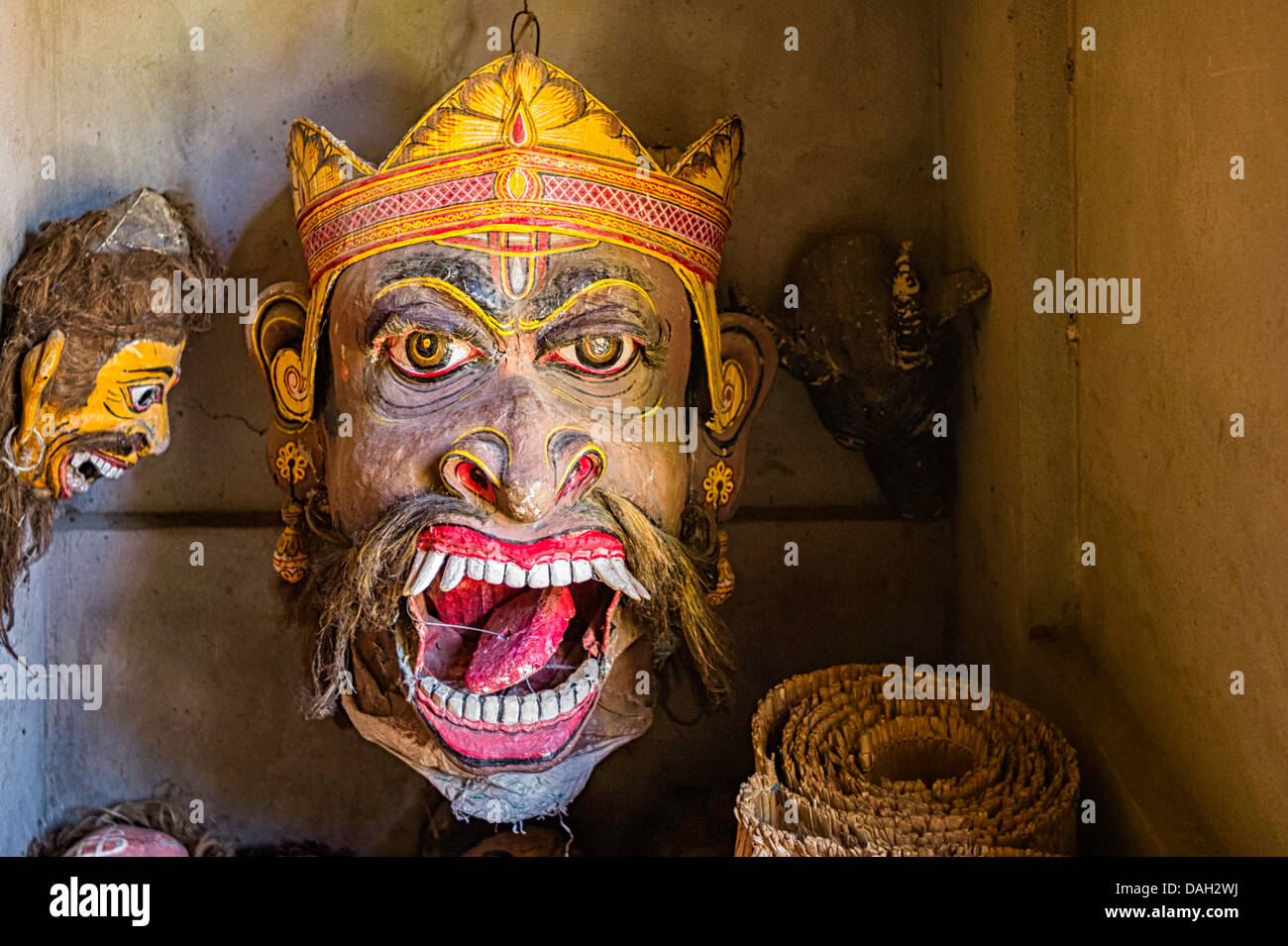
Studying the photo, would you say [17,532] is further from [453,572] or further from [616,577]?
[616,577]

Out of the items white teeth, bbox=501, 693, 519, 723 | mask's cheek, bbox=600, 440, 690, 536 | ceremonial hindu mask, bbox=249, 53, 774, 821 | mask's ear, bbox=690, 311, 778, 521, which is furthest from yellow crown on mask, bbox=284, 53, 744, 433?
white teeth, bbox=501, 693, 519, 723

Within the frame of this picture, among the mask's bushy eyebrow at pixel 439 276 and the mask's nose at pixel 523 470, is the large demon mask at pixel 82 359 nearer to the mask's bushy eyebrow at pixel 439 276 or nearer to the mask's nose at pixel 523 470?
the mask's bushy eyebrow at pixel 439 276

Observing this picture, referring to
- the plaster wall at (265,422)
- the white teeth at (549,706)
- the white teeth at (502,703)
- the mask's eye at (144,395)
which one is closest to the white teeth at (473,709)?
the white teeth at (502,703)

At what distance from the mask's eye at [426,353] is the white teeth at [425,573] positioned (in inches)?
13.2

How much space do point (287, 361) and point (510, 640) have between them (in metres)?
0.74

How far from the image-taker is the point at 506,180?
2178mm

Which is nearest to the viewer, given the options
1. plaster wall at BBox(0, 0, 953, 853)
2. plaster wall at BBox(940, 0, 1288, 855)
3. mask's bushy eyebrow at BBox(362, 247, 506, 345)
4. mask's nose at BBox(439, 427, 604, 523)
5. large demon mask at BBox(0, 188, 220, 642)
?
plaster wall at BBox(940, 0, 1288, 855)

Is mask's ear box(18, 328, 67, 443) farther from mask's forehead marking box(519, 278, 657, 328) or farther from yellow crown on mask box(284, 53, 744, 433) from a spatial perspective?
mask's forehead marking box(519, 278, 657, 328)

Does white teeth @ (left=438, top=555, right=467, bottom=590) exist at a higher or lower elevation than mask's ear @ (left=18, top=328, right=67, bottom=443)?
lower

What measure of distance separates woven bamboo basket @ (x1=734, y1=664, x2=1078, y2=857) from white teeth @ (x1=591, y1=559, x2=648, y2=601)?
31 centimetres

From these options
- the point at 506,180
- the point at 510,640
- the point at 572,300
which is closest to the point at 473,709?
the point at 510,640

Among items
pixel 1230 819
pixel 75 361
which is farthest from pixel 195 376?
pixel 1230 819

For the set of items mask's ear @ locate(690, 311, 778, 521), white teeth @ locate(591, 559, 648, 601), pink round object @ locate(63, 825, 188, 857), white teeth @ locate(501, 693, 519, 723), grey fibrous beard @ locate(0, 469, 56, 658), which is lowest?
pink round object @ locate(63, 825, 188, 857)

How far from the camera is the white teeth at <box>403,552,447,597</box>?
2.11 metres
